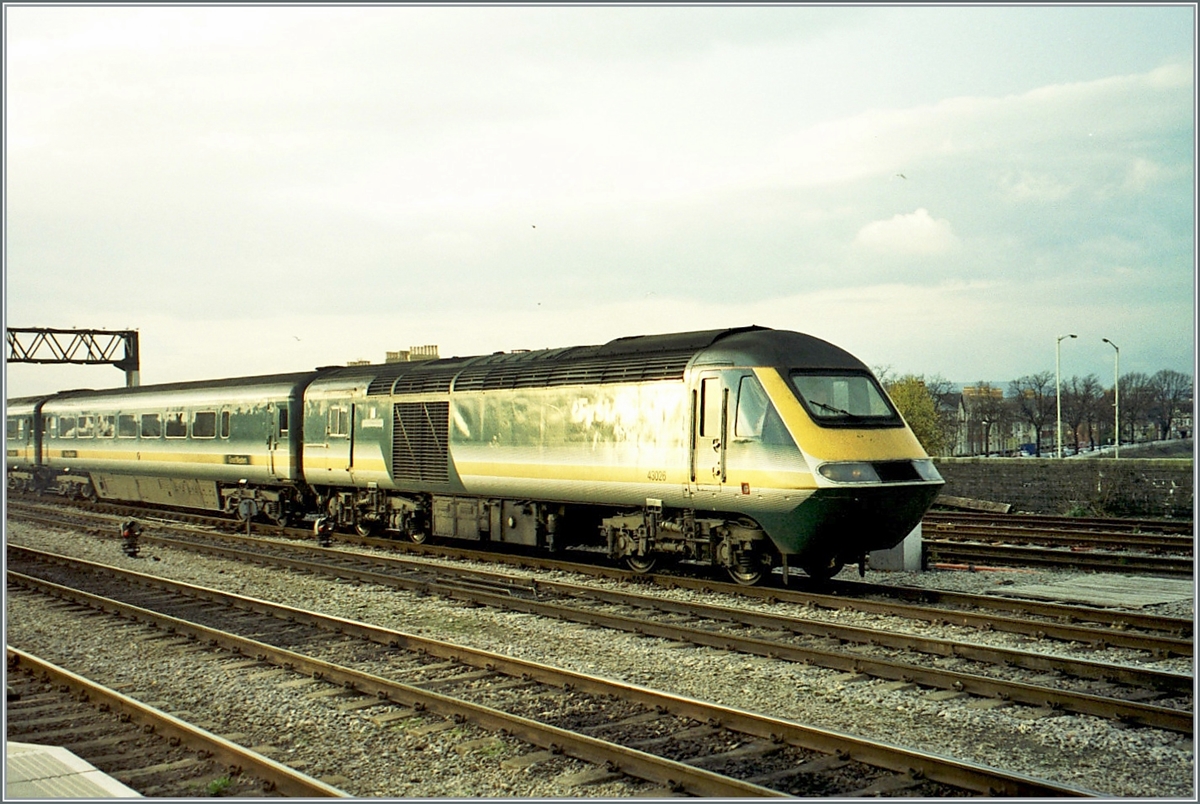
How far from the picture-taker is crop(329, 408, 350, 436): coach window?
75.6ft

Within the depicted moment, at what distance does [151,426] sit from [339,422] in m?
10.8

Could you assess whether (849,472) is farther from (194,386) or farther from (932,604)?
(194,386)

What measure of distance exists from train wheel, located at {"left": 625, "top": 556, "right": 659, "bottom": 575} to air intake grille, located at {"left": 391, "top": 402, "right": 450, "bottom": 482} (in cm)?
478

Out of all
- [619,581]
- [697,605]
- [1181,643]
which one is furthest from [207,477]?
[1181,643]

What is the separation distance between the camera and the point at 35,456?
3872cm

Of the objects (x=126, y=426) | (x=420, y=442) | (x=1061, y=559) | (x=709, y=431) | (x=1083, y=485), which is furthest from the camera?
(x=126, y=426)

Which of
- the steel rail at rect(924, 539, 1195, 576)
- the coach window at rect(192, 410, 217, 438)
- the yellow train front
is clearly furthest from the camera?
the coach window at rect(192, 410, 217, 438)

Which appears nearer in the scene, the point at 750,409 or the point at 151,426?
the point at 750,409

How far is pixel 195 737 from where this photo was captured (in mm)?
8141

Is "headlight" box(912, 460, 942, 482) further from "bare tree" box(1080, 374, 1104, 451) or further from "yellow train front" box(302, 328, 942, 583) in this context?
"bare tree" box(1080, 374, 1104, 451)

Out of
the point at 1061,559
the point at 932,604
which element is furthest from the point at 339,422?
the point at 1061,559

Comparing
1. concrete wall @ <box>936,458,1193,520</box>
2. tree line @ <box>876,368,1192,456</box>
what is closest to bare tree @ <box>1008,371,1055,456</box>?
tree line @ <box>876,368,1192,456</box>

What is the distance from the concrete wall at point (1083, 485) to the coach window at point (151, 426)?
26052 mm

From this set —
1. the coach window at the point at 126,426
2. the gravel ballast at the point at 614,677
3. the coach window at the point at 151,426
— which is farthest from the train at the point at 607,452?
the coach window at the point at 126,426
